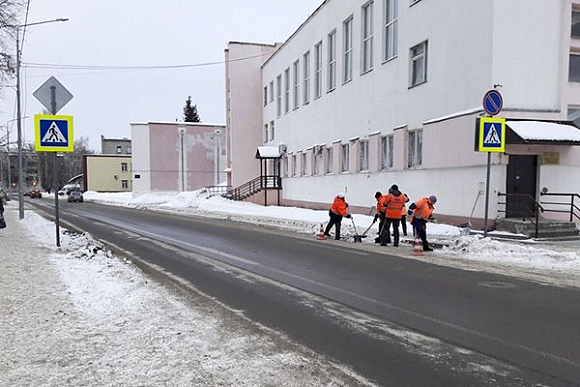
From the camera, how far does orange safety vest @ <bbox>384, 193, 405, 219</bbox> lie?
13195 mm

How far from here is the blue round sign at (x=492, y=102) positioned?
11.7 meters

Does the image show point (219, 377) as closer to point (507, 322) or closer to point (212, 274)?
point (507, 322)

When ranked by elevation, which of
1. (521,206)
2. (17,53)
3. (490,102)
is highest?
(17,53)

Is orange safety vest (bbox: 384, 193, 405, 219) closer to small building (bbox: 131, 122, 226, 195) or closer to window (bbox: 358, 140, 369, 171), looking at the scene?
window (bbox: 358, 140, 369, 171)

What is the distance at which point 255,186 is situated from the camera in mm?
39094

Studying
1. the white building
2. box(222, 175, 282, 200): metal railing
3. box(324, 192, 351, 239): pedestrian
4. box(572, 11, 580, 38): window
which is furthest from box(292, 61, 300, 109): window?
box(572, 11, 580, 38): window

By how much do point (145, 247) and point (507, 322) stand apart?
9604 millimetres

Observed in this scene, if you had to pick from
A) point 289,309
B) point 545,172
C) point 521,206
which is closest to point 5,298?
point 289,309

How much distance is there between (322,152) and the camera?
28.9 m

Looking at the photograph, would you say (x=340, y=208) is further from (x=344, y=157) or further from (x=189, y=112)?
(x=189, y=112)

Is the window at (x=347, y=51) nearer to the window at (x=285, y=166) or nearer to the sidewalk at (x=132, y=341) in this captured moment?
the window at (x=285, y=166)

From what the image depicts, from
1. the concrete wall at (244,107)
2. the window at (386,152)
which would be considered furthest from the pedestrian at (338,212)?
the concrete wall at (244,107)

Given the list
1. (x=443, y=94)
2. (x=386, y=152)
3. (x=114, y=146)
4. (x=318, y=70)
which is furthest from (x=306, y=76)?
(x=114, y=146)

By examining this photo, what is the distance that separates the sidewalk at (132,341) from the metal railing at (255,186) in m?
29.1
